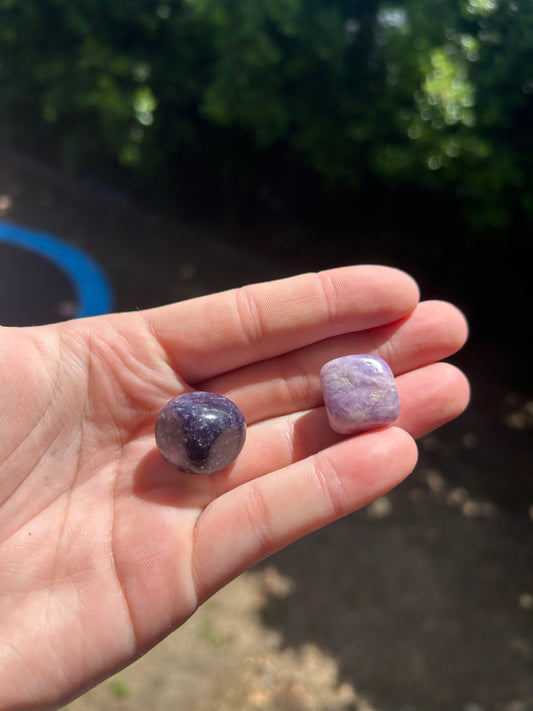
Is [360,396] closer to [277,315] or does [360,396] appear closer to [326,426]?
[326,426]

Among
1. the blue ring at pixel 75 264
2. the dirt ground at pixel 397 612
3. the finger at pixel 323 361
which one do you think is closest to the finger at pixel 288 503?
the finger at pixel 323 361

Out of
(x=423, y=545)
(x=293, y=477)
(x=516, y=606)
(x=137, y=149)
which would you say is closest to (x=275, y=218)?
(x=137, y=149)

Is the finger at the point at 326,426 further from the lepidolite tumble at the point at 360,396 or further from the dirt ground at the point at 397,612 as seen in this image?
the dirt ground at the point at 397,612

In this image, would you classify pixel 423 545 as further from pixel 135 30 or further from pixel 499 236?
pixel 135 30

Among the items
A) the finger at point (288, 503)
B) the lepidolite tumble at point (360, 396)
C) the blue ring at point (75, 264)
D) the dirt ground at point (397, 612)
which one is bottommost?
the dirt ground at point (397, 612)

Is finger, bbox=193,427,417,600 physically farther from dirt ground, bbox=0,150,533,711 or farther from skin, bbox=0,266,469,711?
dirt ground, bbox=0,150,533,711

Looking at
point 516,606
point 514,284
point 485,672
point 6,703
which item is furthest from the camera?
point 514,284

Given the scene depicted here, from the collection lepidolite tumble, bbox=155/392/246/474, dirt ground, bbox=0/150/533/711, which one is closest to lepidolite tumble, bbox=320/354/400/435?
lepidolite tumble, bbox=155/392/246/474
